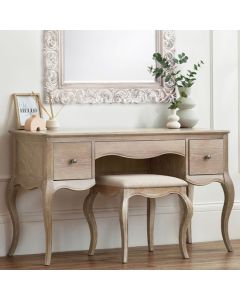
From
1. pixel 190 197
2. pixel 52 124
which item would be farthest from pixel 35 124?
pixel 190 197

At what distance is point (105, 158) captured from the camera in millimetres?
4898

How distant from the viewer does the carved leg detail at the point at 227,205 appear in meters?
4.75

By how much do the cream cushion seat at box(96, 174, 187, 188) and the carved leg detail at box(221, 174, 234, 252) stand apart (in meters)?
0.35

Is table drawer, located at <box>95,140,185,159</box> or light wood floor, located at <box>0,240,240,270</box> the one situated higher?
table drawer, located at <box>95,140,185,159</box>

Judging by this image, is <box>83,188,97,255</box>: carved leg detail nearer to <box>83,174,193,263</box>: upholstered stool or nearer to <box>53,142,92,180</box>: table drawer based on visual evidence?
<box>83,174,193,263</box>: upholstered stool

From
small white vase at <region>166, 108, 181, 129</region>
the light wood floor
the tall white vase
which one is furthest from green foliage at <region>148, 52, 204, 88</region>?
the light wood floor

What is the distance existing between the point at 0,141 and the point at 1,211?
0.42m

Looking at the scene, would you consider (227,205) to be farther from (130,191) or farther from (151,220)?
(130,191)

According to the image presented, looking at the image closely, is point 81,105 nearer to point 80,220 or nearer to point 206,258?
point 80,220

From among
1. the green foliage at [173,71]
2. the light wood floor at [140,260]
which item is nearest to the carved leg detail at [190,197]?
the light wood floor at [140,260]

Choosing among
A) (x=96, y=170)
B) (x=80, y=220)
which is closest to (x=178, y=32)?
(x=96, y=170)

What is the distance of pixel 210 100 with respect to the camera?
5.22 meters

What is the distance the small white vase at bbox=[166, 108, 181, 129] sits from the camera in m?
4.85

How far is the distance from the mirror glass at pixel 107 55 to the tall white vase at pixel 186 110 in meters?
0.23
